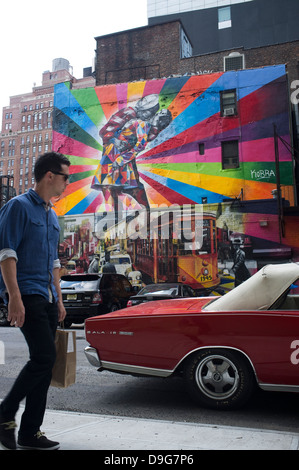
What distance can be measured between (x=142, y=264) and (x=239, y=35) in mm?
32129

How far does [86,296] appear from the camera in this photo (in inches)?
470

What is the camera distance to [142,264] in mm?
20562

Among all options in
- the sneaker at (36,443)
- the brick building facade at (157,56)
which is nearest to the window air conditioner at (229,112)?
the brick building facade at (157,56)

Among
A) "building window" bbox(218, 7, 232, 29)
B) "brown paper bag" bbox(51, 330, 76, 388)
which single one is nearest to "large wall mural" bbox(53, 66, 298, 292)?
"brown paper bag" bbox(51, 330, 76, 388)

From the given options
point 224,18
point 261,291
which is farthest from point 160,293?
point 224,18

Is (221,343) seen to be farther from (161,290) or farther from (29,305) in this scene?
(161,290)

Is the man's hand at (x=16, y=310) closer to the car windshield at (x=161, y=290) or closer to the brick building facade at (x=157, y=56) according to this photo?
the car windshield at (x=161, y=290)

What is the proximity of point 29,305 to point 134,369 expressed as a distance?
71.8 inches

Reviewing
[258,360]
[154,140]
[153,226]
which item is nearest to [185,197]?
[153,226]

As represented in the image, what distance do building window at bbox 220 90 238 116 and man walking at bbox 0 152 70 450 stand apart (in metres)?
19.0

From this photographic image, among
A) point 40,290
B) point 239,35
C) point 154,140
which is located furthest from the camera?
point 239,35

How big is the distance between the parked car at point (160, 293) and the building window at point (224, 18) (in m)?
39.5

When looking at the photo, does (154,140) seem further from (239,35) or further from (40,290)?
(239,35)

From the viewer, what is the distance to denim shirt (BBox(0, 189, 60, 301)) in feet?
9.07
